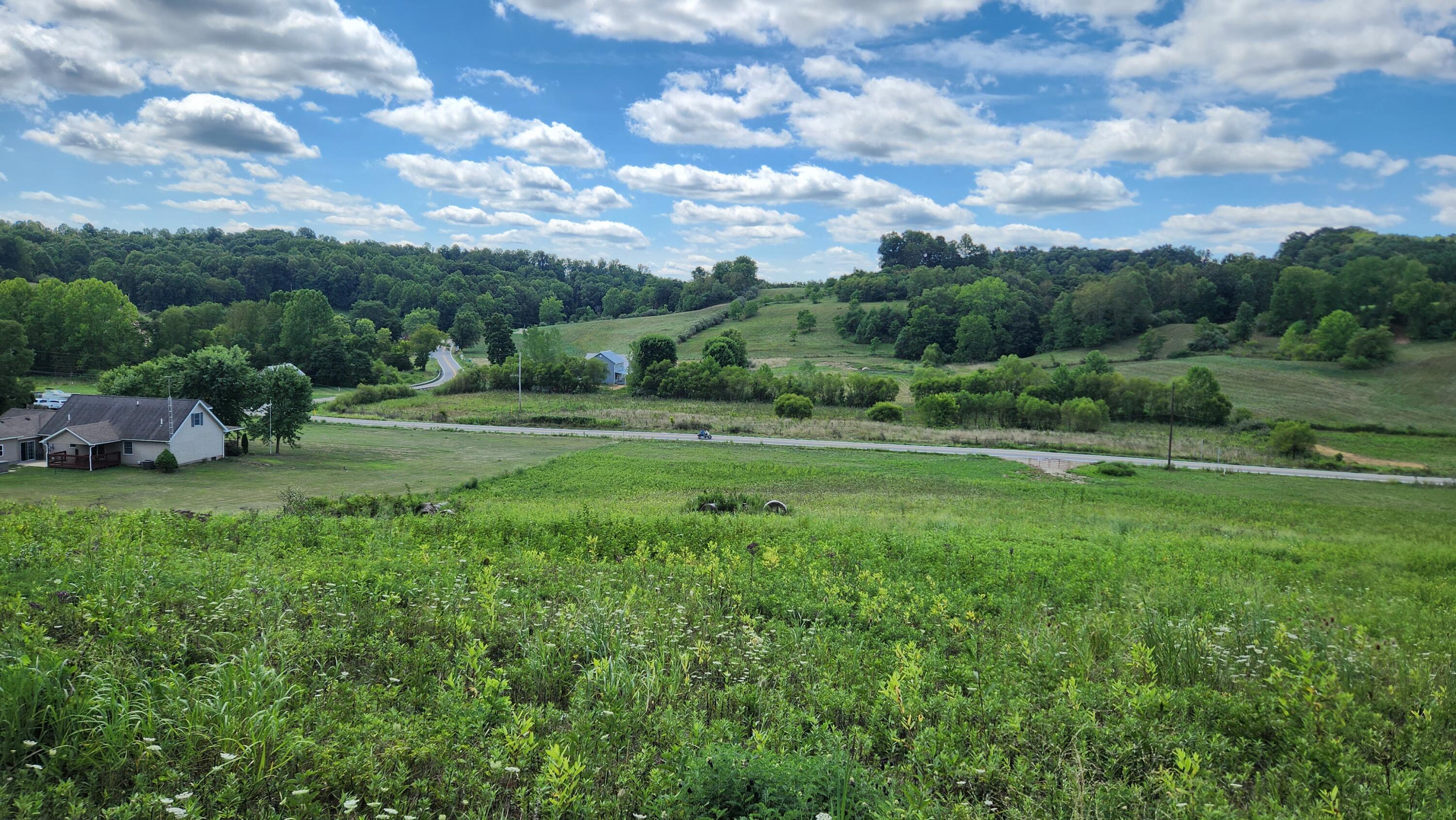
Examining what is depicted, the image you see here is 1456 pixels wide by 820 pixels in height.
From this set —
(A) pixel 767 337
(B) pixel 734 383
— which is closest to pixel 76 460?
(B) pixel 734 383

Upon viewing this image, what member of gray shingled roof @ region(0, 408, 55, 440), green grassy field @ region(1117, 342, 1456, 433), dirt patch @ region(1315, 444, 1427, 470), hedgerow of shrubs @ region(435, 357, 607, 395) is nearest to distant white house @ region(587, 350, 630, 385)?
hedgerow of shrubs @ region(435, 357, 607, 395)

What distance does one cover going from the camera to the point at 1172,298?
115000 mm

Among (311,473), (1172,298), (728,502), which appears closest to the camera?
(728,502)

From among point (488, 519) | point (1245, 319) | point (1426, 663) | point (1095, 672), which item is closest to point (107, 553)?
point (488, 519)

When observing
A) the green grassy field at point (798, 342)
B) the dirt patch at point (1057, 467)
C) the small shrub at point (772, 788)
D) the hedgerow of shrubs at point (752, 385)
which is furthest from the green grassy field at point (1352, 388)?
the small shrub at point (772, 788)

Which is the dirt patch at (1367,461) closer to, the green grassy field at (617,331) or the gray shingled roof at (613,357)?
the gray shingled roof at (613,357)

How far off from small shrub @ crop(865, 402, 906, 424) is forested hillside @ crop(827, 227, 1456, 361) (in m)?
49.6

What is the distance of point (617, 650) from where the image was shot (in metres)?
5.90

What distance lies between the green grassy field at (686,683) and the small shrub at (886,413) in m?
50.2

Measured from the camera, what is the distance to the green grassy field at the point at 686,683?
13.4 feet

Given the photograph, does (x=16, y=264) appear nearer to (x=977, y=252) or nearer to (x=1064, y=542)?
(x=1064, y=542)

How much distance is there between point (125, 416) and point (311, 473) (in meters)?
11.2

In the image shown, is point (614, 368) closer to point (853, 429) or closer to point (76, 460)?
point (853, 429)

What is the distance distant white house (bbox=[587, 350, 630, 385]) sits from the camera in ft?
291
